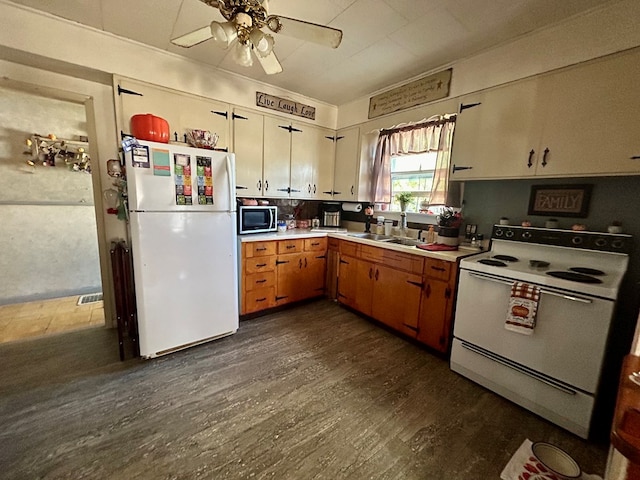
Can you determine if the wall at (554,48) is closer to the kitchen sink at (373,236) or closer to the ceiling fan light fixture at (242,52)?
the kitchen sink at (373,236)

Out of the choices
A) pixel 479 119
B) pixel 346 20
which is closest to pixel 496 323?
pixel 479 119

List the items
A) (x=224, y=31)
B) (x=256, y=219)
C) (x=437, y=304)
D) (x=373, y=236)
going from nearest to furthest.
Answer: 1. (x=224, y=31)
2. (x=437, y=304)
3. (x=256, y=219)
4. (x=373, y=236)

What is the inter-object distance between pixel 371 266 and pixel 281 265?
3.30 feet

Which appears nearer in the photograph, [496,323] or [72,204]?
[496,323]

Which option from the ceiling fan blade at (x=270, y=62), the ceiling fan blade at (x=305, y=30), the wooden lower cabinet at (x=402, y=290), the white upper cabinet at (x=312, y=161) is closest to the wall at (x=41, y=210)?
the white upper cabinet at (x=312, y=161)

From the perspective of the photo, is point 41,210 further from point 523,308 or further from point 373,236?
point 523,308

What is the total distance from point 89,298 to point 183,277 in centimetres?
226

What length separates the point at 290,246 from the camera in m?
3.02

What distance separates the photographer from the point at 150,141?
1997 mm

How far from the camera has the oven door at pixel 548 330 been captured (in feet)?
4.76

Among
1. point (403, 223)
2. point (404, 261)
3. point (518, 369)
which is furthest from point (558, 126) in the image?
point (518, 369)

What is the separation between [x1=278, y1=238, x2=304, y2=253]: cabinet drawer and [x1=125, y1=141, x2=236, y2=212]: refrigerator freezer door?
82 cm

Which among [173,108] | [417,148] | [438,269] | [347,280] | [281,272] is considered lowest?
[347,280]

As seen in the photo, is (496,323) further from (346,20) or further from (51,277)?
(51,277)
